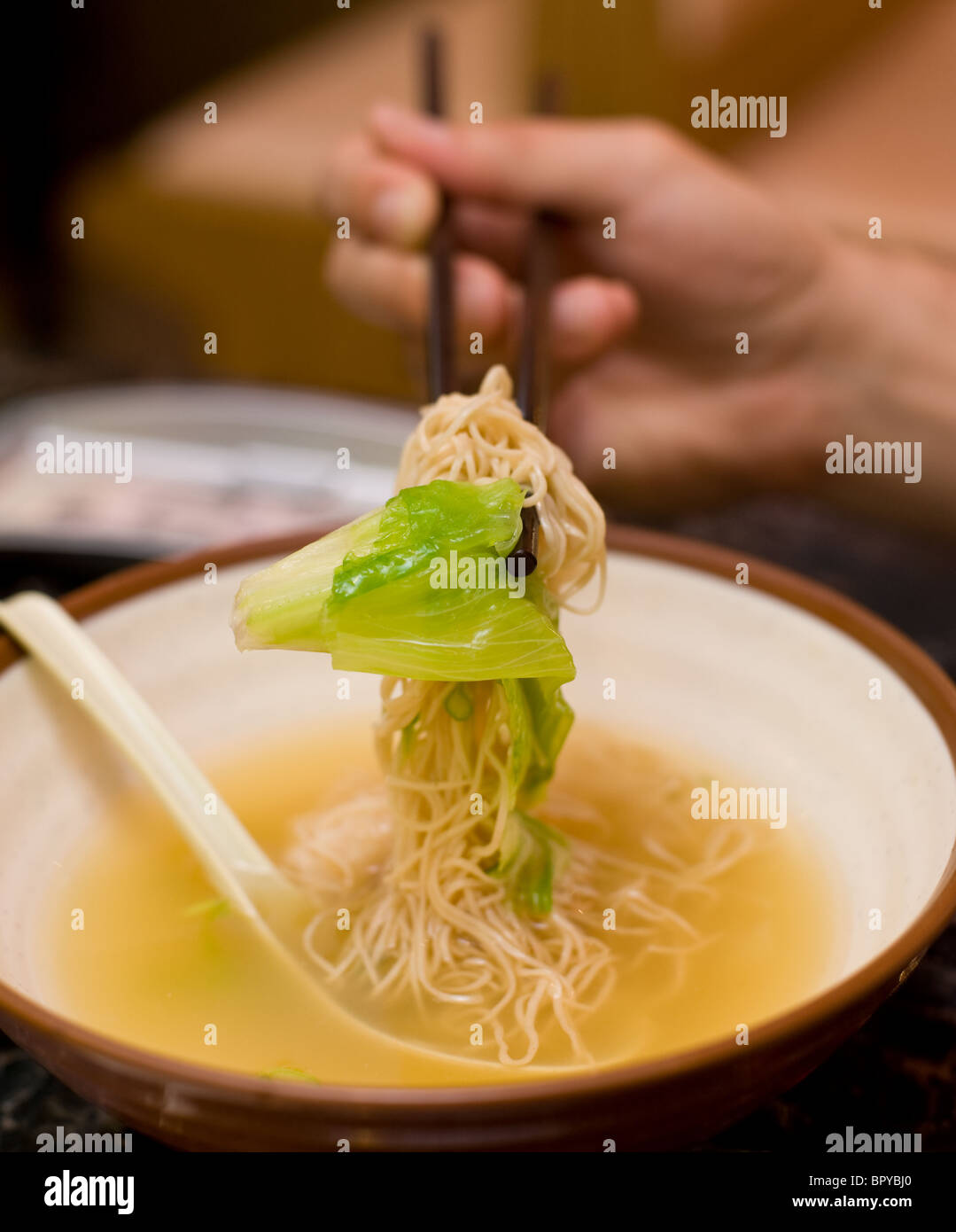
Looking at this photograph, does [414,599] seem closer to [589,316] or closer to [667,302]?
[589,316]

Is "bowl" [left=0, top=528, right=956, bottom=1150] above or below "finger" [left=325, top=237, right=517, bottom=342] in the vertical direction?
below

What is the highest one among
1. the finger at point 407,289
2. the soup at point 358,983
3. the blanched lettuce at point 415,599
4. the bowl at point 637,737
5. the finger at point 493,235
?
the finger at point 493,235

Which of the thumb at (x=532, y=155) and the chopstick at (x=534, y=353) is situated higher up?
the thumb at (x=532, y=155)

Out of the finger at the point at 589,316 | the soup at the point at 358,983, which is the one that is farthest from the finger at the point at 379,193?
the soup at the point at 358,983

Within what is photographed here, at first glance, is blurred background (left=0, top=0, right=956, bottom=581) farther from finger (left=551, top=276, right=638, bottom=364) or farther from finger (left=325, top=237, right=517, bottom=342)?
finger (left=551, top=276, right=638, bottom=364)

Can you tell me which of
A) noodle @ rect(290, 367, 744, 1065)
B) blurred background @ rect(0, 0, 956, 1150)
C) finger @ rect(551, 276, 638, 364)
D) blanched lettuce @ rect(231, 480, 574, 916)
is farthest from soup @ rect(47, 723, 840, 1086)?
finger @ rect(551, 276, 638, 364)

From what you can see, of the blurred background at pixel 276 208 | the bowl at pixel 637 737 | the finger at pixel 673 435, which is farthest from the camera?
the finger at pixel 673 435

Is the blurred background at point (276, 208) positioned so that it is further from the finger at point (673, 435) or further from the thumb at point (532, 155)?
the thumb at point (532, 155)
